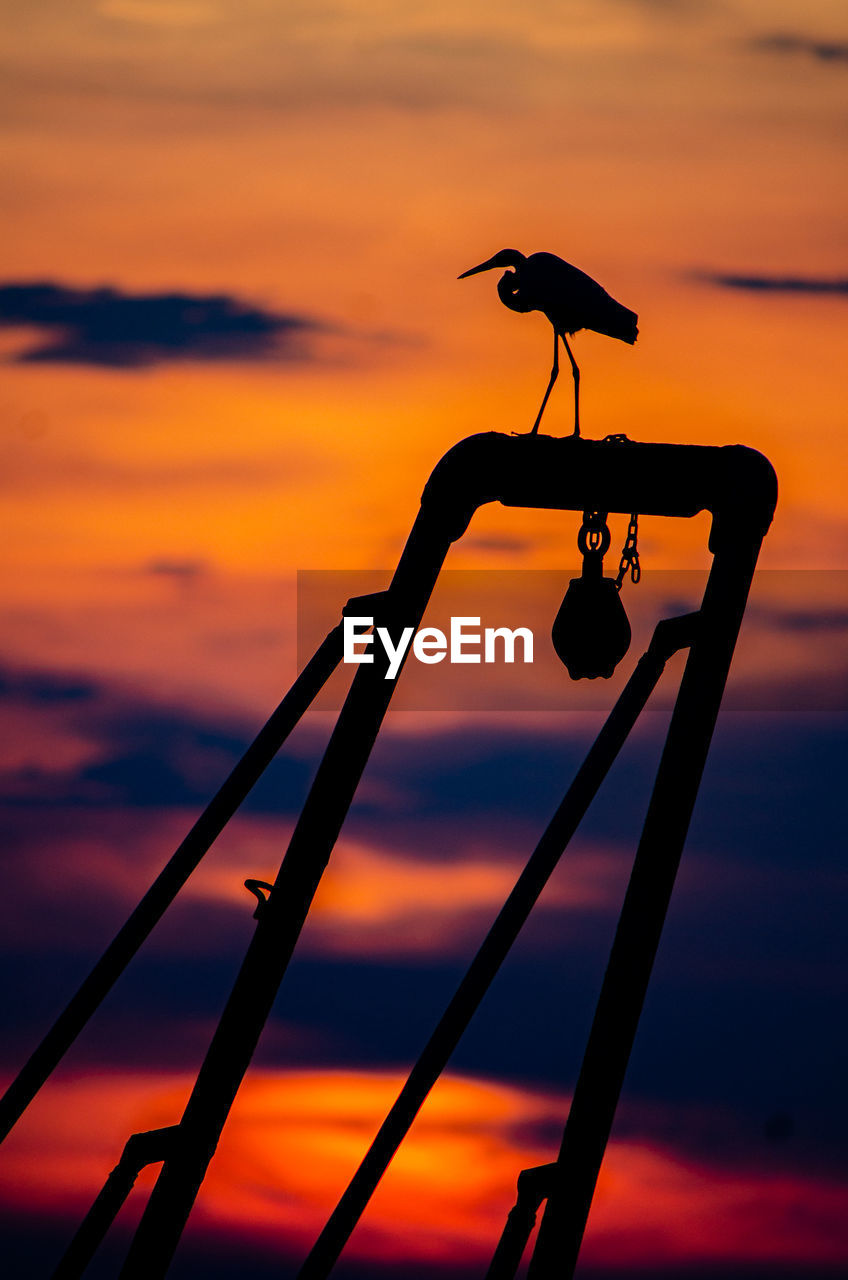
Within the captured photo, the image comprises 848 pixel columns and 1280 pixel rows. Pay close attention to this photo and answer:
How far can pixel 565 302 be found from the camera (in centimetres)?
1162

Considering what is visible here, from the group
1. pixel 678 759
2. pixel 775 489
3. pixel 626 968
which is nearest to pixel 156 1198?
pixel 626 968

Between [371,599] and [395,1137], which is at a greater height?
[371,599]

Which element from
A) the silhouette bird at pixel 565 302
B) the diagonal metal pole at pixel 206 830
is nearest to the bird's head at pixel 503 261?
the silhouette bird at pixel 565 302

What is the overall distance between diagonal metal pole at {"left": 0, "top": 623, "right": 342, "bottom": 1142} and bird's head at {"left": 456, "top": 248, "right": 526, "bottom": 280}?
3425 mm

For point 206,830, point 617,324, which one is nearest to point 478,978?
point 206,830

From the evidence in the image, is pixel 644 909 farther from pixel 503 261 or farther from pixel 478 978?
pixel 503 261

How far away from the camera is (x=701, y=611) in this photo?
8.78 meters

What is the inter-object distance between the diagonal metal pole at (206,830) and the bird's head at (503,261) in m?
3.43

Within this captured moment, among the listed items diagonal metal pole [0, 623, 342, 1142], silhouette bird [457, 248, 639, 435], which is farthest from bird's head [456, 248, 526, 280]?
diagonal metal pole [0, 623, 342, 1142]

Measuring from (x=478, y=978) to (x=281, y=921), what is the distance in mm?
2110

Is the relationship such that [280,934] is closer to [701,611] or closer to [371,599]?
[371,599]

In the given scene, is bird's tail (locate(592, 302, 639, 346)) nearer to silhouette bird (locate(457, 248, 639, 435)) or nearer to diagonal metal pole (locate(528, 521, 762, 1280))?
silhouette bird (locate(457, 248, 639, 435))

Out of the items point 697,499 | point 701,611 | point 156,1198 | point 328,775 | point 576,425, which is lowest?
point 156,1198

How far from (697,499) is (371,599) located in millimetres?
2298
